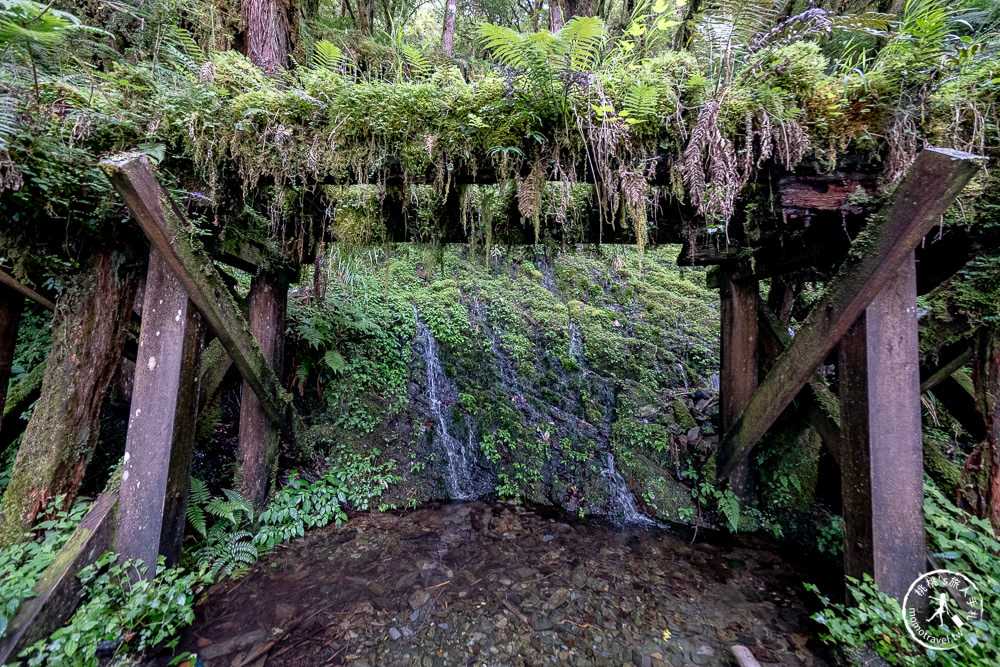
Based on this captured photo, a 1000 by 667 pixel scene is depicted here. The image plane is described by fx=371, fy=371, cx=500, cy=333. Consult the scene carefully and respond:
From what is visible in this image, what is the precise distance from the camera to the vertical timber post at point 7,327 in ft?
9.64

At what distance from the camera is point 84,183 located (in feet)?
8.21

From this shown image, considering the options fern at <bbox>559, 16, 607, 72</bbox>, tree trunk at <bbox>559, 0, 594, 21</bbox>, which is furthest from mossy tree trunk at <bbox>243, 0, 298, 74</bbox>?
tree trunk at <bbox>559, 0, 594, 21</bbox>

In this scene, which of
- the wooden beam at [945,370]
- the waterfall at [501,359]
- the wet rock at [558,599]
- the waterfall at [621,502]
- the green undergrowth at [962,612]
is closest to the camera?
the green undergrowth at [962,612]

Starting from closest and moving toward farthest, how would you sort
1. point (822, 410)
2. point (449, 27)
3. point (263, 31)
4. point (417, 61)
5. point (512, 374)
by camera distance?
1. point (417, 61)
2. point (822, 410)
3. point (263, 31)
4. point (512, 374)
5. point (449, 27)

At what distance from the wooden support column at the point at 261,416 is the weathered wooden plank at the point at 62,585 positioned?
1.27m

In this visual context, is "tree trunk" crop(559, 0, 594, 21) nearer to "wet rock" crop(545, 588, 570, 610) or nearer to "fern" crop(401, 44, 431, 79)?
"fern" crop(401, 44, 431, 79)

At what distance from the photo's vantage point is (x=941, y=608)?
2.01m

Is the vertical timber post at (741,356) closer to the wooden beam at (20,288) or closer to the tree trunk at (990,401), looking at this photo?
the tree trunk at (990,401)

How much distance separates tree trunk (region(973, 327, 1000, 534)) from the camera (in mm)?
2350

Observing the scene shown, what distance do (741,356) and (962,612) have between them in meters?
2.45

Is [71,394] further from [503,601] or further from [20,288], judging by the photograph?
[503,601]

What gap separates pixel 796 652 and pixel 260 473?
462 centimetres

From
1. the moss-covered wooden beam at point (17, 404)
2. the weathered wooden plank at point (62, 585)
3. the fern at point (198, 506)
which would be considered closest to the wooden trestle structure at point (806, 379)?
the weathered wooden plank at point (62, 585)

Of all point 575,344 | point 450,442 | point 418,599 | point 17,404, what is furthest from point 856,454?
point 17,404
